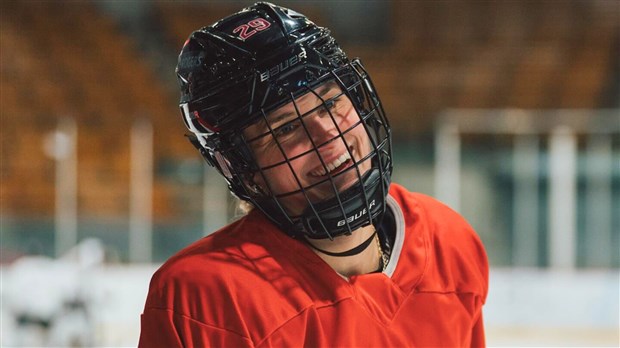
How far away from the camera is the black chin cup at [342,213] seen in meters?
0.87

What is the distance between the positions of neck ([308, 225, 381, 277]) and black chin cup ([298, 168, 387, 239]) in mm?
48

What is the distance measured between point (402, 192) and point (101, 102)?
4028 millimetres

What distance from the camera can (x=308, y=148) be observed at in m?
0.87

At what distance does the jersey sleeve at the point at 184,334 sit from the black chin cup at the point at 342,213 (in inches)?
5.7

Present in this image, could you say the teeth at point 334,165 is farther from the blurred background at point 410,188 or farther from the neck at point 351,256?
the blurred background at point 410,188

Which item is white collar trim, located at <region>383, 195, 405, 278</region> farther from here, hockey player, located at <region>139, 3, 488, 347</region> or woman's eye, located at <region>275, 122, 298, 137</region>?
woman's eye, located at <region>275, 122, 298, 137</region>

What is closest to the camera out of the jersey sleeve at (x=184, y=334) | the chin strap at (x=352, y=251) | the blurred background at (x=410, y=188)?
the jersey sleeve at (x=184, y=334)

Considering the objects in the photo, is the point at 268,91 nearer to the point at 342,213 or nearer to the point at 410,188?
the point at 342,213

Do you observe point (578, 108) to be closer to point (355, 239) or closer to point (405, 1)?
point (405, 1)

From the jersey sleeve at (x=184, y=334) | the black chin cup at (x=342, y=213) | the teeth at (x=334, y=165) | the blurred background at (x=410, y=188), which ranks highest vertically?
the teeth at (x=334, y=165)

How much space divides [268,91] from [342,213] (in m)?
0.15

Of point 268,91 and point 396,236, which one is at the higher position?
point 268,91

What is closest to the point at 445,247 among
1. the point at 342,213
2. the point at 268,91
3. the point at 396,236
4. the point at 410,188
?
the point at 396,236

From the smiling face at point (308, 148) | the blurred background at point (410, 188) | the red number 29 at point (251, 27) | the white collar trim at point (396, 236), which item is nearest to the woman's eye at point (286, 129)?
the smiling face at point (308, 148)
